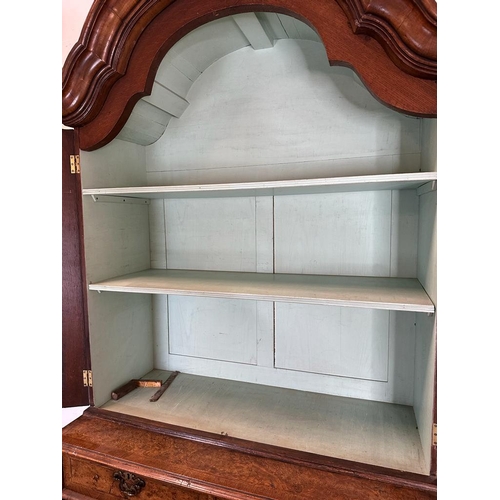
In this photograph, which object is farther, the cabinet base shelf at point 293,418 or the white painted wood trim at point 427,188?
the cabinet base shelf at point 293,418

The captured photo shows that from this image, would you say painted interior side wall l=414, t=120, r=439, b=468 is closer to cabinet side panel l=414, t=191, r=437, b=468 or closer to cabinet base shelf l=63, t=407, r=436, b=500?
cabinet side panel l=414, t=191, r=437, b=468

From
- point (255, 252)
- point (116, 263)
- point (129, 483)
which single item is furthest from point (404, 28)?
point (129, 483)

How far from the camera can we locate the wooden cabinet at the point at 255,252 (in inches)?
37.9

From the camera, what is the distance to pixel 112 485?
1.05m

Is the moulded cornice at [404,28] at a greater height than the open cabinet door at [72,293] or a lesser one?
greater

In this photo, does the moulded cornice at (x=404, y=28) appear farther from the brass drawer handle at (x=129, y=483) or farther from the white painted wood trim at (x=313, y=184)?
the brass drawer handle at (x=129, y=483)

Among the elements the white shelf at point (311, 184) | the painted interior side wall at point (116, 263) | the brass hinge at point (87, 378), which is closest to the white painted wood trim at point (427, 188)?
the white shelf at point (311, 184)

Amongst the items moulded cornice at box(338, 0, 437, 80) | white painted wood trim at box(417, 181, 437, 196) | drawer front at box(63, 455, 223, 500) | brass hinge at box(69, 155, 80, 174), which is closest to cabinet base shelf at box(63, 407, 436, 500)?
drawer front at box(63, 455, 223, 500)

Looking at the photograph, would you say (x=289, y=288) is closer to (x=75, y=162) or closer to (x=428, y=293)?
A: (x=428, y=293)

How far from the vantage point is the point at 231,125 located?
149 cm

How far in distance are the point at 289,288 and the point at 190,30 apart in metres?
0.96

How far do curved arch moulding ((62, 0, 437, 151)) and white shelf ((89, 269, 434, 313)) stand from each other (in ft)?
1.76

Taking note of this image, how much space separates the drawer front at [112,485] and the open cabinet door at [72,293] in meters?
0.25

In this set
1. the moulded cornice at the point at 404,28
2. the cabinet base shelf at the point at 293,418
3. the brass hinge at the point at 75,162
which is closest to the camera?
the moulded cornice at the point at 404,28
